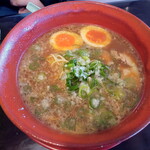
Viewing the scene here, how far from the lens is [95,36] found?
1.57m

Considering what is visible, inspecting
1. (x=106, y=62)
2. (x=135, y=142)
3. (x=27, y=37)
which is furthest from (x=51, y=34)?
(x=135, y=142)

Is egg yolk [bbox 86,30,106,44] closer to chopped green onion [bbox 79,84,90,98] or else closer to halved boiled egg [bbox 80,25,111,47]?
halved boiled egg [bbox 80,25,111,47]

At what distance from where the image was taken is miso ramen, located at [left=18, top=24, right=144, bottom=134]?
3.95 ft

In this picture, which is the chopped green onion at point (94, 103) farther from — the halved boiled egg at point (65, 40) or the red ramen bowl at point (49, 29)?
the halved boiled egg at point (65, 40)

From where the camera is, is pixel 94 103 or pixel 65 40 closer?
pixel 94 103

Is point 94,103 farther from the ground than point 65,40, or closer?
closer

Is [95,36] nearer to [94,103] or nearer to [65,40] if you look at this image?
[65,40]

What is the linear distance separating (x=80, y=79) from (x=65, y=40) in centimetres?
39

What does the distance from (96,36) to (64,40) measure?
0.24 metres

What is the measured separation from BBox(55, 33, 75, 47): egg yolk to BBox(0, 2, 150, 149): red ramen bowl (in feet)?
0.37

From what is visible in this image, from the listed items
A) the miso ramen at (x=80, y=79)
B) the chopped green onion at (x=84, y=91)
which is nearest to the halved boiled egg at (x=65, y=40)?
the miso ramen at (x=80, y=79)

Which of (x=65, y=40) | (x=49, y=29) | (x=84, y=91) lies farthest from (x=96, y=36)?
(x=84, y=91)

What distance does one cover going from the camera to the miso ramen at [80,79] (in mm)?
1204

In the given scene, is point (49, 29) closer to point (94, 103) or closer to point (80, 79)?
point (80, 79)
